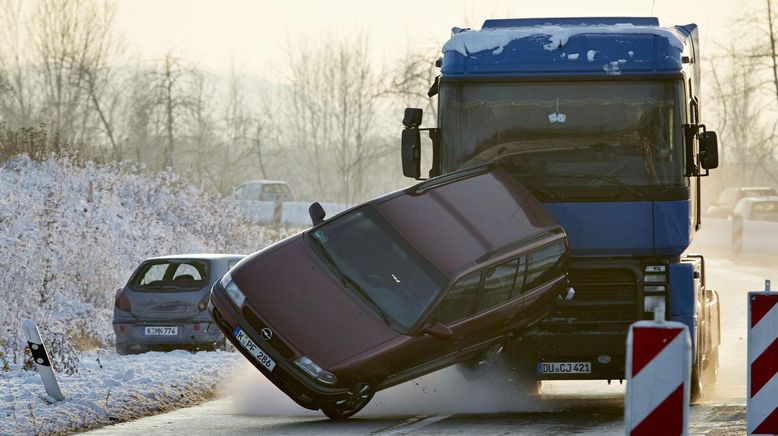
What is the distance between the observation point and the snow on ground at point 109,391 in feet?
41.7

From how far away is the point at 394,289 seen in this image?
12602 mm

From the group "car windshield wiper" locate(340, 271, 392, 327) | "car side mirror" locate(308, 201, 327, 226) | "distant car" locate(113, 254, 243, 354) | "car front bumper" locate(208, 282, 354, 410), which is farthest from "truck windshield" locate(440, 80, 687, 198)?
"distant car" locate(113, 254, 243, 354)

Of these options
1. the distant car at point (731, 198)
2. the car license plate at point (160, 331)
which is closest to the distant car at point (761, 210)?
the distant car at point (731, 198)

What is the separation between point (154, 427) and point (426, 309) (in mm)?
2511

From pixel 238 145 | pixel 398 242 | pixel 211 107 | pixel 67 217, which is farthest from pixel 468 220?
pixel 238 145

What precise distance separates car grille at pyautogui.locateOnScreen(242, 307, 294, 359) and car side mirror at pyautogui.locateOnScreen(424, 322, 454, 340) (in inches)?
44.9

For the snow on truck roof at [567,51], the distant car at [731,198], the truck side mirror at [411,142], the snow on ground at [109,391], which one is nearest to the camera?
the snow on ground at [109,391]

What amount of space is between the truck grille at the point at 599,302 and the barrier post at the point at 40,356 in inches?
176

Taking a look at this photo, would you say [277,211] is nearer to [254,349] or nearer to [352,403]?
[254,349]

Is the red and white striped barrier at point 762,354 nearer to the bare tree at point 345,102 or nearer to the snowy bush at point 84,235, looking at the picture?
the snowy bush at point 84,235

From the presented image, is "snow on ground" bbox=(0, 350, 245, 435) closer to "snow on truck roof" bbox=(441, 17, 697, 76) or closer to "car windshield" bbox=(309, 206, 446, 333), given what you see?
"car windshield" bbox=(309, 206, 446, 333)

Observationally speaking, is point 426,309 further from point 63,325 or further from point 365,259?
point 63,325

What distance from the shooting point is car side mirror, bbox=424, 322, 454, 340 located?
12.1 m

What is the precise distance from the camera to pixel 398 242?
42.6 feet
